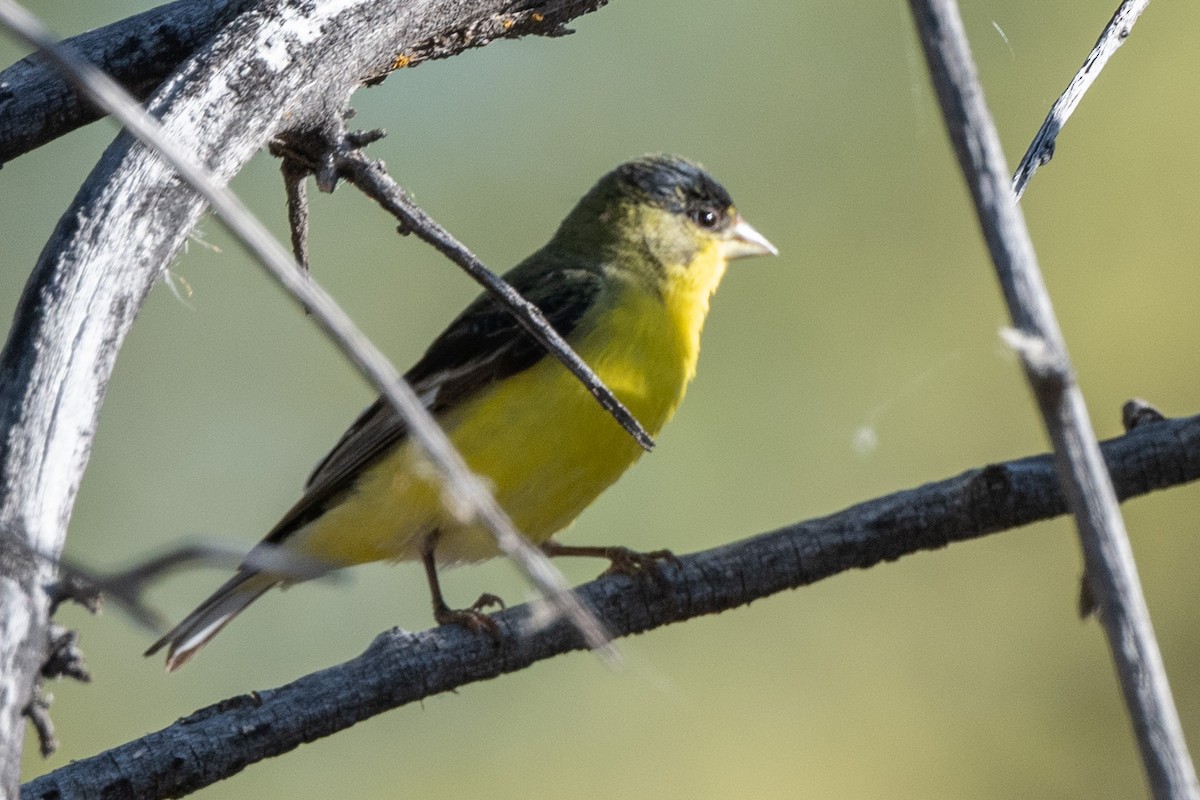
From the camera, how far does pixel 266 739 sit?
9.23 feet

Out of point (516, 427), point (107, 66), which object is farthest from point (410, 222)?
point (516, 427)

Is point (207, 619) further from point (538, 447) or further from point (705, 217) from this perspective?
point (705, 217)

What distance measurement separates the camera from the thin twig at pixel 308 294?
1.13 meters

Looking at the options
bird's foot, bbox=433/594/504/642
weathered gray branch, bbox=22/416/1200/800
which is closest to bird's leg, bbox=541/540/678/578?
weathered gray branch, bbox=22/416/1200/800

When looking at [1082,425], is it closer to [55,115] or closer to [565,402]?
[55,115]

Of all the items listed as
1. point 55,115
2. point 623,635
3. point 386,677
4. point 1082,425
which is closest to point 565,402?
point 623,635

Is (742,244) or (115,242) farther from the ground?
(115,242)

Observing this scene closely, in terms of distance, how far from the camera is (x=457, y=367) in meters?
5.14

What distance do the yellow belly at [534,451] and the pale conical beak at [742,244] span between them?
789mm

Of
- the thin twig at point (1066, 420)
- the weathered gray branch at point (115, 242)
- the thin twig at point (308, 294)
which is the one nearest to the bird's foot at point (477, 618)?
the weathered gray branch at point (115, 242)

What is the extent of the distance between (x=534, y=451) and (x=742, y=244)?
174 cm

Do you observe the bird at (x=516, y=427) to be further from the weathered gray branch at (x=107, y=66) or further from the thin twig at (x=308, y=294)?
the thin twig at (x=308, y=294)

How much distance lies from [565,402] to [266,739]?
6.66ft

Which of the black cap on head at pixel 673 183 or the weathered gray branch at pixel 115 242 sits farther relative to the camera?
the black cap on head at pixel 673 183
